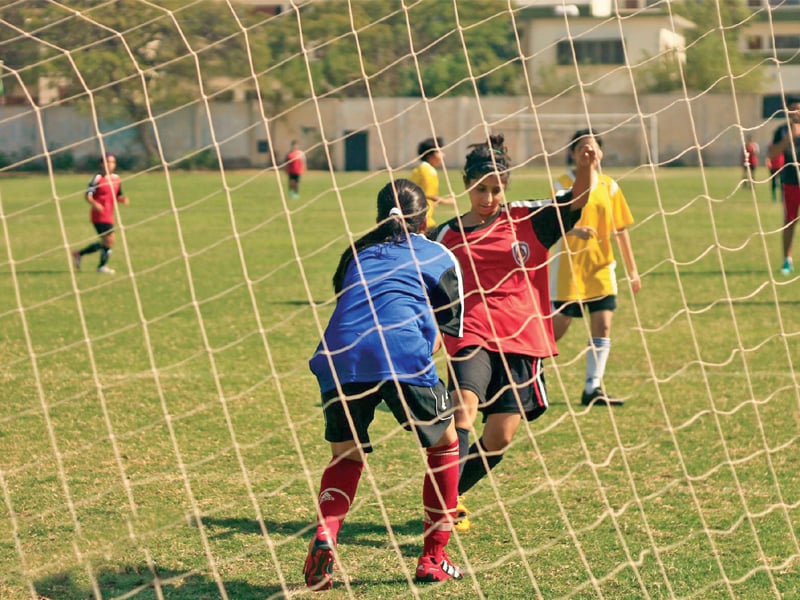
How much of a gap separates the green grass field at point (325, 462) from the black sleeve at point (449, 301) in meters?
0.50

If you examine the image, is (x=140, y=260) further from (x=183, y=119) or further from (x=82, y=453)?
(x=183, y=119)

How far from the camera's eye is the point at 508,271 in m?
4.91

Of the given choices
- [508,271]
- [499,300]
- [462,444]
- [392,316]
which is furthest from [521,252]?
[392,316]

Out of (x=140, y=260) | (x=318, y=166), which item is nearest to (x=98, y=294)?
(x=140, y=260)

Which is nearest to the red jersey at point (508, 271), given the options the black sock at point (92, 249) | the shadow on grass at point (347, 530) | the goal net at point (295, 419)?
the goal net at point (295, 419)

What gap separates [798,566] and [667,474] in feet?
3.99

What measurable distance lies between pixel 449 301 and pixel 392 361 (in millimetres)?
375

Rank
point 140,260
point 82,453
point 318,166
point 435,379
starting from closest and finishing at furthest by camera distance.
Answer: point 435,379
point 82,453
point 140,260
point 318,166

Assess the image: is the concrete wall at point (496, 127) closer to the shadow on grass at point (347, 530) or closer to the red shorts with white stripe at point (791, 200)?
the red shorts with white stripe at point (791, 200)

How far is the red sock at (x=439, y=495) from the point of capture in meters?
4.31

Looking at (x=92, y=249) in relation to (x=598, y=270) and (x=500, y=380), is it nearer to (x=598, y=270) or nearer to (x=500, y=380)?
(x=598, y=270)

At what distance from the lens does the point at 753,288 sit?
1228cm

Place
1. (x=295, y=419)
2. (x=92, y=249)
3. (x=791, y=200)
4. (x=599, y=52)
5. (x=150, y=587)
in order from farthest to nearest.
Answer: (x=599, y=52) < (x=92, y=249) < (x=791, y=200) < (x=295, y=419) < (x=150, y=587)

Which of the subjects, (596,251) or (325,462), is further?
(596,251)
